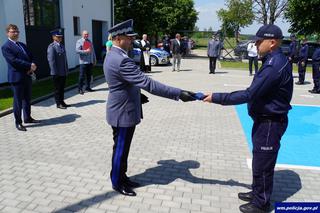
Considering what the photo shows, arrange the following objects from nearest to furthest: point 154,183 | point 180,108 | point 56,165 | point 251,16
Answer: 1. point 154,183
2. point 56,165
3. point 180,108
4. point 251,16

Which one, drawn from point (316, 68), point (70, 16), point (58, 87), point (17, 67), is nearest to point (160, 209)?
point (17, 67)

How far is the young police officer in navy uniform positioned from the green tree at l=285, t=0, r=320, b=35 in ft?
80.9

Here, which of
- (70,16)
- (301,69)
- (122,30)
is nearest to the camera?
(122,30)

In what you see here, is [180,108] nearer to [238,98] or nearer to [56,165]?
[56,165]

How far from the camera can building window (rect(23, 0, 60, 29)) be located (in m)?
13.5

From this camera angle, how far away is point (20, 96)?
7199 mm

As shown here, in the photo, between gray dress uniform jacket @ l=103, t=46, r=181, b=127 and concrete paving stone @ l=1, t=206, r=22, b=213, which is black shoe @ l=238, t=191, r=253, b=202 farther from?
concrete paving stone @ l=1, t=206, r=22, b=213

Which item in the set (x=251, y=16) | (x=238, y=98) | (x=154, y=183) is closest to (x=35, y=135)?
(x=154, y=183)

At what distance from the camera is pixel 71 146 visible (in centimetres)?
630

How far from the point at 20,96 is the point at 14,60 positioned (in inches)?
29.7

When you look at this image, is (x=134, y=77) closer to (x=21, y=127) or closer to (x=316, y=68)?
(x=21, y=127)

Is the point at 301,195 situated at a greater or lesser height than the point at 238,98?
lesser

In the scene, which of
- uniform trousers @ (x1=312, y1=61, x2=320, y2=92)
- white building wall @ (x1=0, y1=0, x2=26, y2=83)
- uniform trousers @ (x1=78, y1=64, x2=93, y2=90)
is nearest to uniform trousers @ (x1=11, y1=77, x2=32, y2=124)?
uniform trousers @ (x1=78, y1=64, x2=93, y2=90)

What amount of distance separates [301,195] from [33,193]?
3.52 metres
